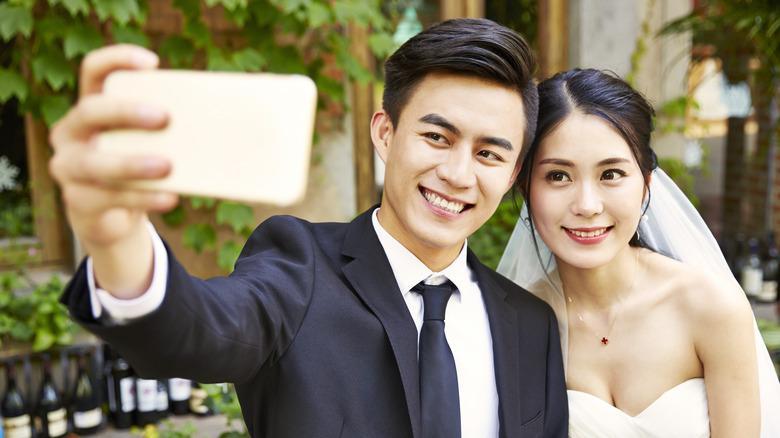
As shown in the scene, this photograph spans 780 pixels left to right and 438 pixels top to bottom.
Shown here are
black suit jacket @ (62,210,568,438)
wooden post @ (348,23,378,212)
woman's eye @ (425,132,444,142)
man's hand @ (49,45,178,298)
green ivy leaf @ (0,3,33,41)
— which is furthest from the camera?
wooden post @ (348,23,378,212)

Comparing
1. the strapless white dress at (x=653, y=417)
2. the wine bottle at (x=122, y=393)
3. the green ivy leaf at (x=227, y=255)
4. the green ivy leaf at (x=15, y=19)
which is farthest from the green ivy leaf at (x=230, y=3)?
the strapless white dress at (x=653, y=417)

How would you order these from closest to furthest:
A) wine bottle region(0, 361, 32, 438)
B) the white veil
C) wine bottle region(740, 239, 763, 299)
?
1. the white veil
2. wine bottle region(0, 361, 32, 438)
3. wine bottle region(740, 239, 763, 299)

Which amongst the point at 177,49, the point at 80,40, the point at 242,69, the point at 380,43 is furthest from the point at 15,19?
the point at 380,43

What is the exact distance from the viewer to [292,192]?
2.21 feet

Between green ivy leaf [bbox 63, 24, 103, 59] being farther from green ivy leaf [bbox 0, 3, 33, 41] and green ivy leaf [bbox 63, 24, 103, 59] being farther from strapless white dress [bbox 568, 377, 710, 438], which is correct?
strapless white dress [bbox 568, 377, 710, 438]

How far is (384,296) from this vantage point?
4.68ft

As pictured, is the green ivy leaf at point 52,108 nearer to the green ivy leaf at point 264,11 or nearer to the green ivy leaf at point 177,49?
the green ivy leaf at point 177,49

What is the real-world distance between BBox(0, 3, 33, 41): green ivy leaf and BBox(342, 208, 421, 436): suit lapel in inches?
97.9

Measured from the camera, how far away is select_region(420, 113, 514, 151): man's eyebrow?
4.64 feet

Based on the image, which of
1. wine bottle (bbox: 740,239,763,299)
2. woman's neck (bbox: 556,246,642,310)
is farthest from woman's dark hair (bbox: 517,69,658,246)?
wine bottle (bbox: 740,239,763,299)

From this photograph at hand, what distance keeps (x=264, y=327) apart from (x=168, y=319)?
0.99 feet

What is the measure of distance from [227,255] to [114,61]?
312 centimetres

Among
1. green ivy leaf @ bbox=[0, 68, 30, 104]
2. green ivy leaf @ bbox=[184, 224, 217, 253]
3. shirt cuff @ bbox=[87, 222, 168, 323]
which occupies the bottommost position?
green ivy leaf @ bbox=[184, 224, 217, 253]

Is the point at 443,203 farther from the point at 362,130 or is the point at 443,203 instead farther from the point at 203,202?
the point at 362,130
